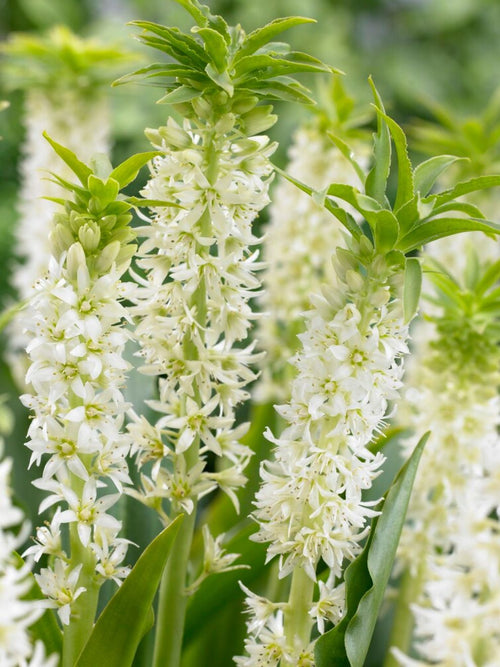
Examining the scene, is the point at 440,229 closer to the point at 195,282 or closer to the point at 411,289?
the point at 411,289

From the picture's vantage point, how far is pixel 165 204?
1.93ft

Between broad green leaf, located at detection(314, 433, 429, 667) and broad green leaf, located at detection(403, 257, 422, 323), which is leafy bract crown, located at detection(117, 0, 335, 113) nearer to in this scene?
broad green leaf, located at detection(403, 257, 422, 323)

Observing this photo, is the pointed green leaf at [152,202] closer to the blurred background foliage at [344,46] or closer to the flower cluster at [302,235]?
the flower cluster at [302,235]

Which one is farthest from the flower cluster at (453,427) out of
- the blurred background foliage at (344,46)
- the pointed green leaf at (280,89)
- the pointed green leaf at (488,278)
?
the blurred background foliage at (344,46)

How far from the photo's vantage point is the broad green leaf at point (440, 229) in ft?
1.93

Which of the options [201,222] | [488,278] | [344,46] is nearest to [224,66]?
[201,222]

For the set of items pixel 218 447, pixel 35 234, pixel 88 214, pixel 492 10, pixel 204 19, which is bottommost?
pixel 218 447

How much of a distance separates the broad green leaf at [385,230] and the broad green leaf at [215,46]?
0.15m

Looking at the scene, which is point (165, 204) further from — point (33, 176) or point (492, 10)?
point (492, 10)

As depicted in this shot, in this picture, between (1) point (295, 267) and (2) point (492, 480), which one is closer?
(2) point (492, 480)

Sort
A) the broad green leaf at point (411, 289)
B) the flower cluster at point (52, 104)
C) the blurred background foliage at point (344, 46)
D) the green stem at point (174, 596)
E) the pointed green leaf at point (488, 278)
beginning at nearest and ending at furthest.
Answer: the broad green leaf at point (411, 289) → the green stem at point (174, 596) → the pointed green leaf at point (488, 278) → the flower cluster at point (52, 104) → the blurred background foliage at point (344, 46)

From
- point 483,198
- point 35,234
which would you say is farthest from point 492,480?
point 35,234

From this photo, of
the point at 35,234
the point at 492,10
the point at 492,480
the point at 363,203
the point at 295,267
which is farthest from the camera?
the point at 492,10

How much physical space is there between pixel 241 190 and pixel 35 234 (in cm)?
83
